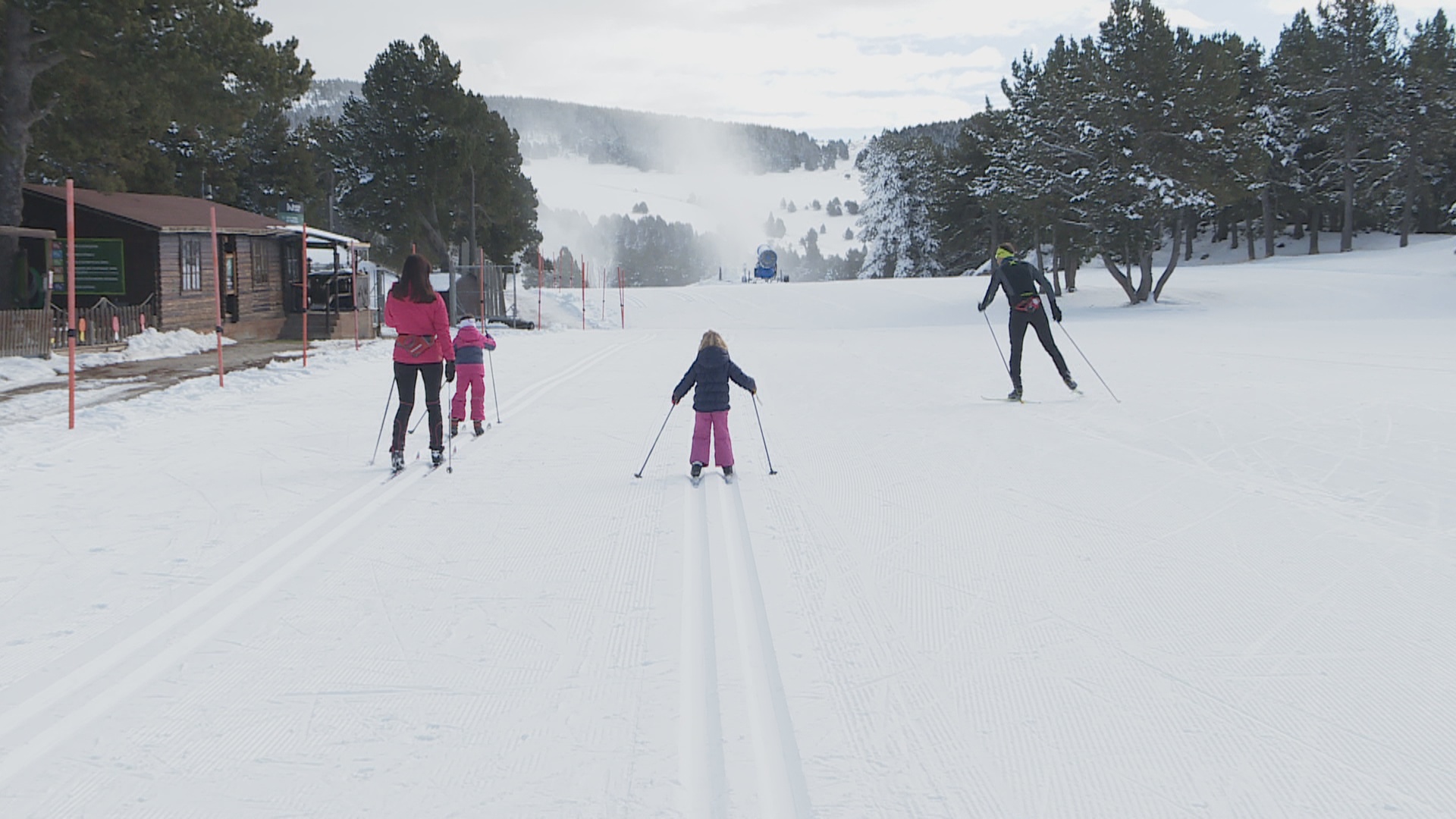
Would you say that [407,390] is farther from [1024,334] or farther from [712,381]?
[1024,334]

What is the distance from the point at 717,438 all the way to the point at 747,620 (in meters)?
3.81

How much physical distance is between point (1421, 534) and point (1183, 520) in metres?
1.32

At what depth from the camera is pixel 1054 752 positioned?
12.1 ft

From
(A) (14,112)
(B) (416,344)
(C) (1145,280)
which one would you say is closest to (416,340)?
(B) (416,344)

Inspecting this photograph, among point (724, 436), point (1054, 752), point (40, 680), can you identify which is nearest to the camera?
point (1054, 752)

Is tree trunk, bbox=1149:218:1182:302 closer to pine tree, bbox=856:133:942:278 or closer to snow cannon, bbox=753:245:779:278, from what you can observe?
pine tree, bbox=856:133:942:278

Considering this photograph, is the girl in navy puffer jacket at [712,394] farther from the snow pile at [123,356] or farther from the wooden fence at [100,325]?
the wooden fence at [100,325]

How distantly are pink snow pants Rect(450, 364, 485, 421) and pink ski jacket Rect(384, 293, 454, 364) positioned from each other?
198cm

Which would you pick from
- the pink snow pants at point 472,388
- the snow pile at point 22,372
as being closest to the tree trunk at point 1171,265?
the pink snow pants at point 472,388

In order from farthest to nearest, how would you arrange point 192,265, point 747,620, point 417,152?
point 417,152 → point 192,265 → point 747,620

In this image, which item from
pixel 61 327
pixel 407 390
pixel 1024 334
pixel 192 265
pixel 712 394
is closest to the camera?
pixel 712 394

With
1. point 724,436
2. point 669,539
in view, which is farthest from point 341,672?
point 724,436

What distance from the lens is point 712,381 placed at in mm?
8680

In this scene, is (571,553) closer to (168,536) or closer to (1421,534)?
(168,536)
